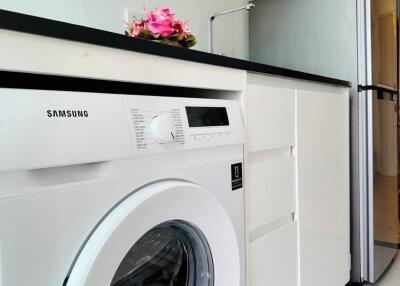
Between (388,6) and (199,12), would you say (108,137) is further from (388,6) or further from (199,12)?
(388,6)

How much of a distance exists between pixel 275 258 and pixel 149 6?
116 cm

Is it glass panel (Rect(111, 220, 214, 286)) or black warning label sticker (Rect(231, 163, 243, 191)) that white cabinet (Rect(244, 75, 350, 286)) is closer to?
black warning label sticker (Rect(231, 163, 243, 191))

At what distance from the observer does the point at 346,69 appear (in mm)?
1702

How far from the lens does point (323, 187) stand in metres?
1.44

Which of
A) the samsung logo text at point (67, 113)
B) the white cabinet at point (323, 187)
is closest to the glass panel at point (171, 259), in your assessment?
the samsung logo text at point (67, 113)

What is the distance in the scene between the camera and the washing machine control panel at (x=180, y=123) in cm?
64

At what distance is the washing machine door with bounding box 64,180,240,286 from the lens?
1.76 ft

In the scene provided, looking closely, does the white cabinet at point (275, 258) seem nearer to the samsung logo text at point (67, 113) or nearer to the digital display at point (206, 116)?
the digital display at point (206, 116)

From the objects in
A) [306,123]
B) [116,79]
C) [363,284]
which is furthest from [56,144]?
[363,284]

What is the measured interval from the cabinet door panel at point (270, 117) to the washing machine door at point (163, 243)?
30 centimetres

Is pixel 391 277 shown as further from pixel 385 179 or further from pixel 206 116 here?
pixel 206 116

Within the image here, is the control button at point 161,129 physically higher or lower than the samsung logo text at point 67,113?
lower

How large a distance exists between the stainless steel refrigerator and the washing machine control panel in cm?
105

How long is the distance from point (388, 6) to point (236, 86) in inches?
54.3
